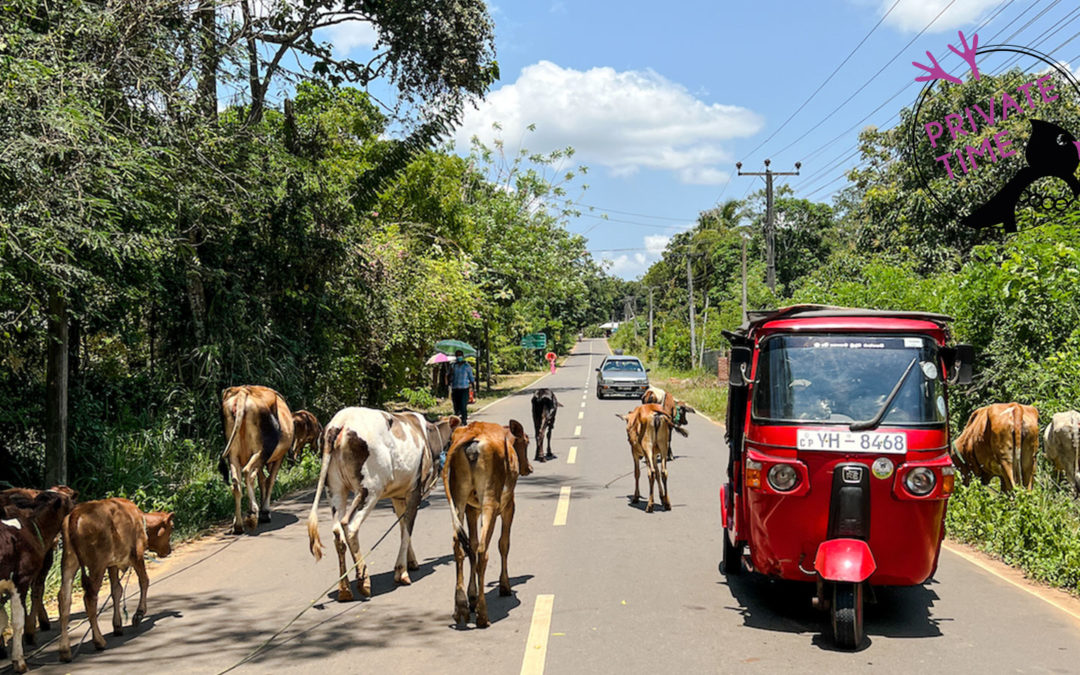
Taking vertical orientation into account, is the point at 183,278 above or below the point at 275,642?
above

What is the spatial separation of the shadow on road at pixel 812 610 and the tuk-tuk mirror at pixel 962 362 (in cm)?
180

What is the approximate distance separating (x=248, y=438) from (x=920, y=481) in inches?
285

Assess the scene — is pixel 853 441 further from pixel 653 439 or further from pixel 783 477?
pixel 653 439

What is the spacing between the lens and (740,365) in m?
6.47

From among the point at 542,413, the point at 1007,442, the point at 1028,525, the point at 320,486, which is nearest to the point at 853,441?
the point at 1028,525

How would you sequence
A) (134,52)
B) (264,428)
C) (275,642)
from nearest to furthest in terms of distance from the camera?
(275,642)
(264,428)
(134,52)

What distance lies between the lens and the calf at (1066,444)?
31.4 ft

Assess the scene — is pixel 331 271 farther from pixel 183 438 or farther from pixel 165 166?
pixel 165 166

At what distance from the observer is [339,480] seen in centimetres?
718

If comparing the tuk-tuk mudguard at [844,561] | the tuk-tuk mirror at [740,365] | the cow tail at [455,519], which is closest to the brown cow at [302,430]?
the cow tail at [455,519]

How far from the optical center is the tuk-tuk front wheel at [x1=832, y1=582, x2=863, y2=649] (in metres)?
5.42

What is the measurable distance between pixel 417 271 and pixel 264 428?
1155 centimetres

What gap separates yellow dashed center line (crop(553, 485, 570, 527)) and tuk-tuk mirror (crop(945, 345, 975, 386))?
506 cm

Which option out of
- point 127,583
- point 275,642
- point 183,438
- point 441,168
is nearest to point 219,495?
point 183,438
